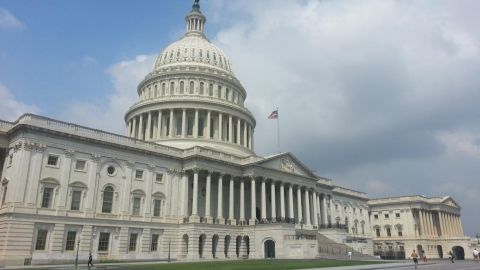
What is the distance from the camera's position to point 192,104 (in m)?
75.9

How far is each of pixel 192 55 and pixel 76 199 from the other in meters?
45.7

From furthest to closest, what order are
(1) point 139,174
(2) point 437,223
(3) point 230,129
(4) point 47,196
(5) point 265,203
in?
(2) point 437,223 < (3) point 230,129 < (5) point 265,203 < (1) point 139,174 < (4) point 47,196

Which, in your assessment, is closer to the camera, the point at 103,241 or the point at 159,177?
the point at 103,241

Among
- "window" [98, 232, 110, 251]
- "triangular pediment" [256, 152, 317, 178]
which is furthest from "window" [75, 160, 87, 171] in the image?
"triangular pediment" [256, 152, 317, 178]

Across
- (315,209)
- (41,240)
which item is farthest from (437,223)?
(41,240)

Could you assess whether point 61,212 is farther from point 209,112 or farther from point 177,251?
point 209,112

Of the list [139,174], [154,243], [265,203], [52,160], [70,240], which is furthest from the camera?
[265,203]

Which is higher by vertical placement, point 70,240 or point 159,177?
point 159,177

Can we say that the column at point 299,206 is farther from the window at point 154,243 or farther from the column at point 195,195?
the window at point 154,243

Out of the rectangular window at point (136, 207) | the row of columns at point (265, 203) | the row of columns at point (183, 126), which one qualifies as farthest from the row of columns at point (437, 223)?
the rectangular window at point (136, 207)

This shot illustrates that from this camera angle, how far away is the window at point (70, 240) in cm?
4618

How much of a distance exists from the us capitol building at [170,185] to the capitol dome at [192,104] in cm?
24

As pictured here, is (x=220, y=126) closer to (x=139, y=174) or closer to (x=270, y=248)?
(x=139, y=174)

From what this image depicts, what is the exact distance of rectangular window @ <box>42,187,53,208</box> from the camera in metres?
45.5
